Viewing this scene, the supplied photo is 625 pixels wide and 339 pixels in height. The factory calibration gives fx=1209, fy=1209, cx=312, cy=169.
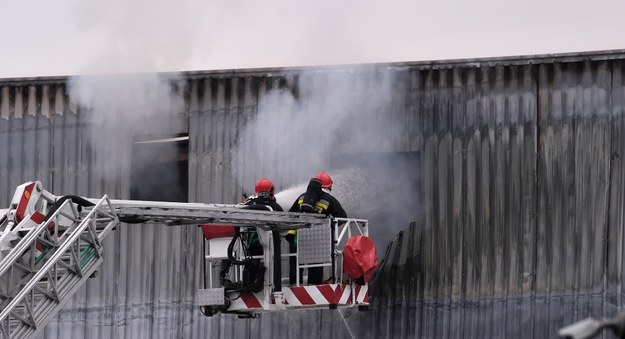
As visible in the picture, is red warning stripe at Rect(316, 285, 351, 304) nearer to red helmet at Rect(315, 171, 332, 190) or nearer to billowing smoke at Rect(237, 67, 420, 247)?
red helmet at Rect(315, 171, 332, 190)

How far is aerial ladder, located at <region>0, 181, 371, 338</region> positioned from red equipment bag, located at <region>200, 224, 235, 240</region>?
0.05 metres

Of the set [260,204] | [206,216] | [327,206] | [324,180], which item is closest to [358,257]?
[327,206]

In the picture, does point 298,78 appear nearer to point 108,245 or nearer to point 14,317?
point 108,245

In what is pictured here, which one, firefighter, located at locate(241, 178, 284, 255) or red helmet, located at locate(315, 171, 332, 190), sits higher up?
red helmet, located at locate(315, 171, 332, 190)

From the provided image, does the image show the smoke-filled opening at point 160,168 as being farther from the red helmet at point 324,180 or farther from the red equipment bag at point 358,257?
the red equipment bag at point 358,257

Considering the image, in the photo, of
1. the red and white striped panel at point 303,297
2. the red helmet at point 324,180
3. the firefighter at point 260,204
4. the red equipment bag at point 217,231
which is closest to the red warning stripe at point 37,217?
the red equipment bag at point 217,231

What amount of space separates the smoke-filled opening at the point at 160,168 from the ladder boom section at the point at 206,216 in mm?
3818

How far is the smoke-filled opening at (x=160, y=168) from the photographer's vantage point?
16.8 m

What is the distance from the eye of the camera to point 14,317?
1049 cm

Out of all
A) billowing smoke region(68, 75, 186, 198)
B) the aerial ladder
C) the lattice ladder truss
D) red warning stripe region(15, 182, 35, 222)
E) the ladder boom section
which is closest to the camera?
the lattice ladder truss

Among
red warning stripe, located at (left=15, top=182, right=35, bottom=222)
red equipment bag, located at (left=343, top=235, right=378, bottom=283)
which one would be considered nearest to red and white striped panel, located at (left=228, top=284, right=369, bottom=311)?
red equipment bag, located at (left=343, top=235, right=378, bottom=283)

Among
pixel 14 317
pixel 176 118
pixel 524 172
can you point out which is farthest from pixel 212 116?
pixel 14 317

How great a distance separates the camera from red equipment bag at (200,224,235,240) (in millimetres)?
13305

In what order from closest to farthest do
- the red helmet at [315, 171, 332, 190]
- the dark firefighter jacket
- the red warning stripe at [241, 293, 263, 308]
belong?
the red warning stripe at [241, 293, 263, 308] < the dark firefighter jacket < the red helmet at [315, 171, 332, 190]
